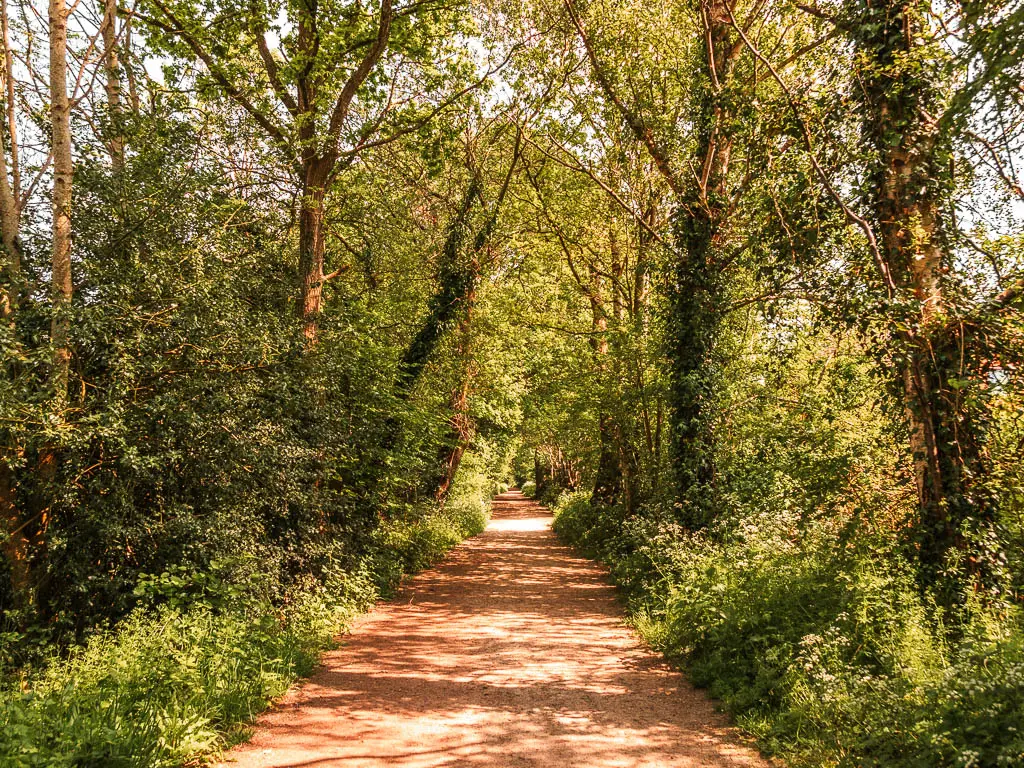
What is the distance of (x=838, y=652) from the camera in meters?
5.50

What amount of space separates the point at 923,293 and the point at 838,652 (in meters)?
3.78

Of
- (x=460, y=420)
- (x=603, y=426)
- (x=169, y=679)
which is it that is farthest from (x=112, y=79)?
(x=460, y=420)

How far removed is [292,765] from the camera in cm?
476

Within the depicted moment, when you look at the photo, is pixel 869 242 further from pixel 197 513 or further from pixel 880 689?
pixel 197 513

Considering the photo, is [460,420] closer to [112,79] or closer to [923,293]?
[112,79]

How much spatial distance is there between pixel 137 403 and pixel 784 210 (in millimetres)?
8197

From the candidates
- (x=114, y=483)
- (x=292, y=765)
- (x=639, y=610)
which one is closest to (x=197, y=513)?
(x=114, y=483)

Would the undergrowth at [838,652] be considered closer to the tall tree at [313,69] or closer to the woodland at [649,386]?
the woodland at [649,386]

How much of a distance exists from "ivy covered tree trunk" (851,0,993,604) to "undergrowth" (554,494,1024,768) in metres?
0.70

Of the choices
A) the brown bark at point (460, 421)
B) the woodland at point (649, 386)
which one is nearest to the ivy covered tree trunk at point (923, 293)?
the woodland at point (649, 386)

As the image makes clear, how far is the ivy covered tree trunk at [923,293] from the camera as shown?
6.13 m

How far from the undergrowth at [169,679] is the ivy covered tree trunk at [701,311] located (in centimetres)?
657

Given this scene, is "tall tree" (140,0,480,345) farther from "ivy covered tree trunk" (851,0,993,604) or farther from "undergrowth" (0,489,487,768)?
"ivy covered tree trunk" (851,0,993,604)

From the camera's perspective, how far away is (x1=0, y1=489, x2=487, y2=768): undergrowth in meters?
4.17
